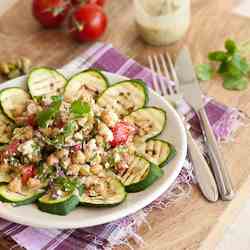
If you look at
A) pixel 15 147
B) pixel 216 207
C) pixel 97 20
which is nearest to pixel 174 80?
pixel 97 20

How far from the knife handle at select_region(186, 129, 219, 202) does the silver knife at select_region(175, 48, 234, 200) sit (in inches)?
1.3

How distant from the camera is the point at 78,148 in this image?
2295 millimetres

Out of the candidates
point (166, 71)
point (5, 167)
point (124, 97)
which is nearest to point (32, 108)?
point (5, 167)

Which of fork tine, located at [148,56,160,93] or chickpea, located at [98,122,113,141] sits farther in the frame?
fork tine, located at [148,56,160,93]

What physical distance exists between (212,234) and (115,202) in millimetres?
445

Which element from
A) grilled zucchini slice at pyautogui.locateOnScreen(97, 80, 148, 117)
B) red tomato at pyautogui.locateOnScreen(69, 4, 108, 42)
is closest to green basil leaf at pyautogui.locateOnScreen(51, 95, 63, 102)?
grilled zucchini slice at pyautogui.locateOnScreen(97, 80, 148, 117)

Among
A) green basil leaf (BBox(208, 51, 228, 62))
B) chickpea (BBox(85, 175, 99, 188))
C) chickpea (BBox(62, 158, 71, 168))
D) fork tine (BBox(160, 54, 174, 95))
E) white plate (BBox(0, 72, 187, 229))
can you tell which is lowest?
fork tine (BBox(160, 54, 174, 95))

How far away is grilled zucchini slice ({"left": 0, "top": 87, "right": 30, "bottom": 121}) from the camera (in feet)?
8.29

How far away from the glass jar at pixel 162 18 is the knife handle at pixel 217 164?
0.69 m

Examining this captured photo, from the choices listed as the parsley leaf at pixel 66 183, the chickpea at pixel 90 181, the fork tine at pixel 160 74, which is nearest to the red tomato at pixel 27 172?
the parsley leaf at pixel 66 183

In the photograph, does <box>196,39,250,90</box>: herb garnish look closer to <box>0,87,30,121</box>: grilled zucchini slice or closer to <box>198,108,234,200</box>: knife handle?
<box>198,108,234,200</box>: knife handle

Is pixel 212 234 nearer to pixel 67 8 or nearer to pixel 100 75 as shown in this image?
pixel 100 75

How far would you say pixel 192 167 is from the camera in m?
2.50

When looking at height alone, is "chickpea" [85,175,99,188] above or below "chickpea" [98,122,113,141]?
below
